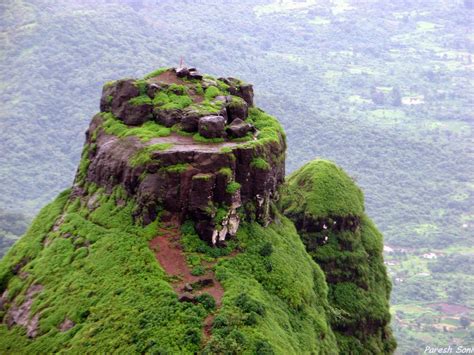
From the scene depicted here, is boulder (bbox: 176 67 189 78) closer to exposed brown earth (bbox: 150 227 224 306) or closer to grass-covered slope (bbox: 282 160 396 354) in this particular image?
grass-covered slope (bbox: 282 160 396 354)

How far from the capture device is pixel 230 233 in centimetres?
4069

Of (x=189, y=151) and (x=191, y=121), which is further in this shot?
(x=191, y=121)

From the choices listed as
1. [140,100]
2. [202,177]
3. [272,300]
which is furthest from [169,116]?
[272,300]

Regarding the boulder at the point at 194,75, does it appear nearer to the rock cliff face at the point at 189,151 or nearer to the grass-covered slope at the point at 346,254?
the rock cliff face at the point at 189,151

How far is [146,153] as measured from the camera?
40688mm

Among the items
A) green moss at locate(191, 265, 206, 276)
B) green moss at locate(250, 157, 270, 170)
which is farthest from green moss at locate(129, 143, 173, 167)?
green moss at locate(191, 265, 206, 276)

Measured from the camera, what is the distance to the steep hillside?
35156 mm

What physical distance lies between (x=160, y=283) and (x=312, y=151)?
126082mm

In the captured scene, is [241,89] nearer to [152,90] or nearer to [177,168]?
[152,90]

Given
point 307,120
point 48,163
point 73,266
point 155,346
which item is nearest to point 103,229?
point 73,266

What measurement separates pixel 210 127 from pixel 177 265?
8.70 m

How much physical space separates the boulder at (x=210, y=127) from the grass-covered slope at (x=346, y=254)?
982 centimetres

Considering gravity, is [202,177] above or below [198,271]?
above

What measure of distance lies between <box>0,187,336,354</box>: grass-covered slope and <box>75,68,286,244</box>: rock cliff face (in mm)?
1162
